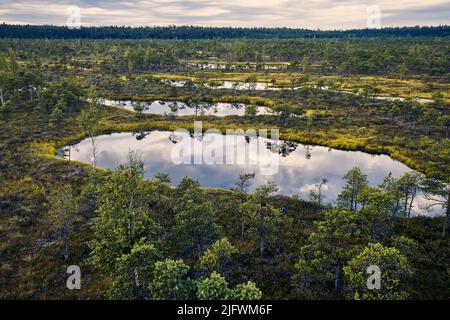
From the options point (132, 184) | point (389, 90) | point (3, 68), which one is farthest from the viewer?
point (389, 90)

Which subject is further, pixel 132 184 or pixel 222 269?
pixel 132 184

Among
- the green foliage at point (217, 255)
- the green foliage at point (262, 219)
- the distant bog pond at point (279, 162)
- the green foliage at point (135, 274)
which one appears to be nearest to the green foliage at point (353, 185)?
the distant bog pond at point (279, 162)

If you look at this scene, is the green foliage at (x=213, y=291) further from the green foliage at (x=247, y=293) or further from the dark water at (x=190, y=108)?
the dark water at (x=190, y=108)

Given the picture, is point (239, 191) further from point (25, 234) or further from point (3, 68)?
point (3, 68)

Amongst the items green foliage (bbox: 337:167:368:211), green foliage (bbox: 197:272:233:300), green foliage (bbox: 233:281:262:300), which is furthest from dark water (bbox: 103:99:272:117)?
green foliage (bbox: 233:281:262:300)

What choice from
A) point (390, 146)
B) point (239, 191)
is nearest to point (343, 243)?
point (239, 191)

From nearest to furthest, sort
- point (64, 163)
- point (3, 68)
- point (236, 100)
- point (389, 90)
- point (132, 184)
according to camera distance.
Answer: point (132, 184)
point (64, 163)
point (3, 68)
point (236, 100)
point (389, 90)
